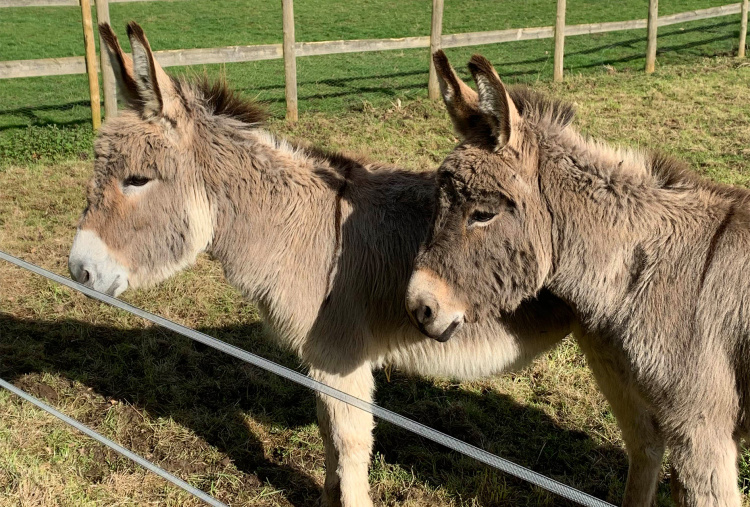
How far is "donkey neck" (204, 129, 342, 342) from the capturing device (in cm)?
325

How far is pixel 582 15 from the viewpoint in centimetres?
2078

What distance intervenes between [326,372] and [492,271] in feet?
3.46

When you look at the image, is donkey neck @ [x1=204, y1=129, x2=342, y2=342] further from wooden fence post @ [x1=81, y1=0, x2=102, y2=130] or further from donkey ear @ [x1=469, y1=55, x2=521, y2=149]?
wooden fence post @ [x1=81, y1=0, x2=102, y2=130]

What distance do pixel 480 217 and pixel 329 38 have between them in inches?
681

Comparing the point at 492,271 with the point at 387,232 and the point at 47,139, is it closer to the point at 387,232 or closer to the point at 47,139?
the point at 387,232

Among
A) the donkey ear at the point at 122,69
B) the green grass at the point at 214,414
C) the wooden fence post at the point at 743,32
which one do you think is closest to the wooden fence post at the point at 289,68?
the green grass at the point at 214,414

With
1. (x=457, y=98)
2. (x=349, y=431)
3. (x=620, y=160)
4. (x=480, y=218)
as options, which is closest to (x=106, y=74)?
(x=349, y=431)

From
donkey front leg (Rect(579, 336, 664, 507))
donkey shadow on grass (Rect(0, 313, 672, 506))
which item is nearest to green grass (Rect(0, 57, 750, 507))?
donkey shadow on grass (Rect(0, 313, 672, 506))

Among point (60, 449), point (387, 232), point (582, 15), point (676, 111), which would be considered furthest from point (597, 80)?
point (60, 449)

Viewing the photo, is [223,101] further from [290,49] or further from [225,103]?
[290,49]

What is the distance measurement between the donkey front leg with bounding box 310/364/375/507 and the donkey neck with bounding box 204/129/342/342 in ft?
1.16

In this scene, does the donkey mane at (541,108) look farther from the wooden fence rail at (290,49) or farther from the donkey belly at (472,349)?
the wooden fence rail at (290,49)

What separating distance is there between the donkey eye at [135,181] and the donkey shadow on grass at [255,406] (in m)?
1.85

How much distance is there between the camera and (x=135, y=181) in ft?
10.1
